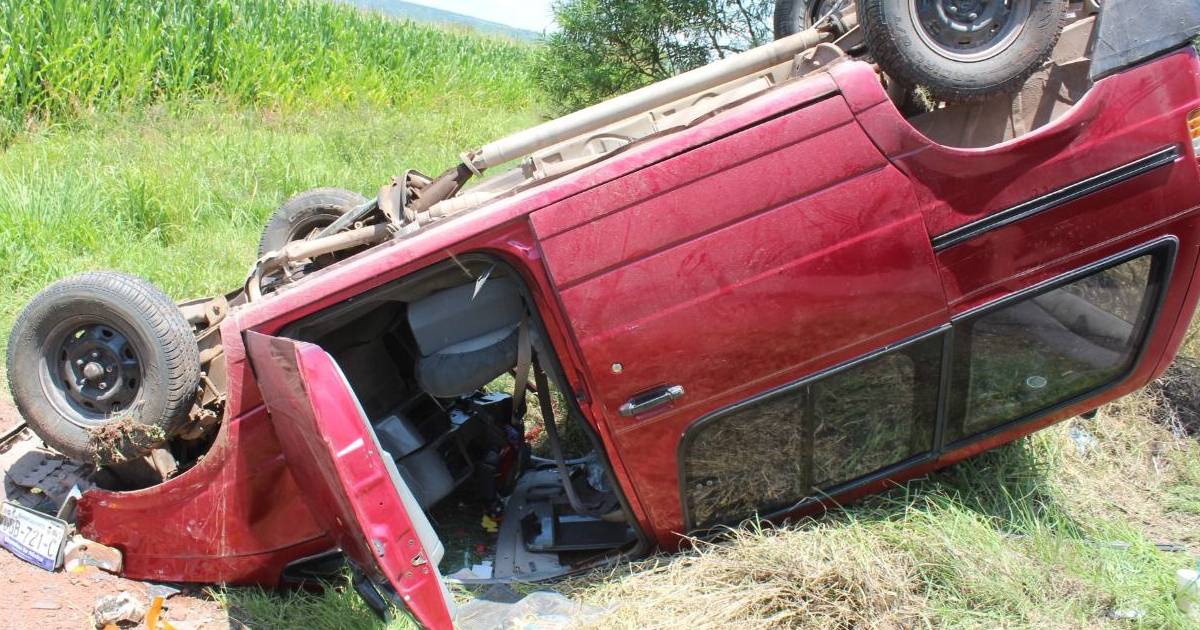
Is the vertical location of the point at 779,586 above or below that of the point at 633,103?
below

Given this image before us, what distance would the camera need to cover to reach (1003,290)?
3018 millimetres

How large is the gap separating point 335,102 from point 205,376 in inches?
398

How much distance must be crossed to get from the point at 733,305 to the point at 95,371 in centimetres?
246

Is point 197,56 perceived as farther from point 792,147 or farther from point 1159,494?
point 1159,494

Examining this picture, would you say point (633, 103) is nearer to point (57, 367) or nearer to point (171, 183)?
point (57, 367)

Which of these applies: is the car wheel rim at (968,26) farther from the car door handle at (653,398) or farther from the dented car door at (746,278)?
the car door handle at (653,398)

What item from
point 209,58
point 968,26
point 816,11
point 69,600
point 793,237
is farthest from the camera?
point 209,58

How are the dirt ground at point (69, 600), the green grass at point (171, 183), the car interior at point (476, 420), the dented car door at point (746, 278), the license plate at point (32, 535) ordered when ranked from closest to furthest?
the dented car door at point (746, 278) → the car interior at point (476, 420) → the dirt ground at point (69, 600) → the license plate at point (32, 535) → the green grass at point (171, 183)

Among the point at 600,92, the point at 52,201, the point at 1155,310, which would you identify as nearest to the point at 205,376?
the point at 1155,310

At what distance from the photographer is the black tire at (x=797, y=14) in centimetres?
456

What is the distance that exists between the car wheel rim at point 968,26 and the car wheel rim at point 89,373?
3148mm

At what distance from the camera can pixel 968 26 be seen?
10.2 feet

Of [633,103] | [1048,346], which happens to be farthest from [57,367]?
[1048,346]

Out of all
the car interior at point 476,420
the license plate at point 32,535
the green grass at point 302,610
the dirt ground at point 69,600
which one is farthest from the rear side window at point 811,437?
the license plate at point 32,535
